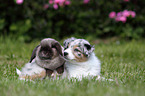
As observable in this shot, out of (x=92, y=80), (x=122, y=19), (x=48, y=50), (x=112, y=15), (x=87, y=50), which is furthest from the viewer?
(x=112, y=15)

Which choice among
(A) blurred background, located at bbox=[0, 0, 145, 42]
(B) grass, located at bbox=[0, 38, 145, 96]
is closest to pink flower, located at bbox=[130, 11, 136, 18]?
(A) blurred background, located at bbox=[0, 0, 145, 42]

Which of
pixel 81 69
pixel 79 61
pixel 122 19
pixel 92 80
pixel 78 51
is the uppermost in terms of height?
pixel 122 19

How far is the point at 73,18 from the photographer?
9.04 m

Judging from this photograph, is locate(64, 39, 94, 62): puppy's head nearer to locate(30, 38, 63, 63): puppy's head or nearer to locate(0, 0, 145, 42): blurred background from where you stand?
locate(30, 38, 63, 63): puppy's head

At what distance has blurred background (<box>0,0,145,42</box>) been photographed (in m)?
8.53

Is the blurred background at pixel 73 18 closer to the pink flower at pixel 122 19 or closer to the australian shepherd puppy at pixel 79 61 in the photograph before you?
the pink flower at pixel 122 19

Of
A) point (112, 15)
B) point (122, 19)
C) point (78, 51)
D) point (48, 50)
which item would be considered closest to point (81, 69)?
point (78, 51)

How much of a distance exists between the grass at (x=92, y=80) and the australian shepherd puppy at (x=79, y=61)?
32 cm

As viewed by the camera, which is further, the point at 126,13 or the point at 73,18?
the point at 73,18

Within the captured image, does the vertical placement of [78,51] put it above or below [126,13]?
below

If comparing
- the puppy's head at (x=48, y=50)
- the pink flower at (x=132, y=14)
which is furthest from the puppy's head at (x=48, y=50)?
the pink flower at (x=132, y=14)

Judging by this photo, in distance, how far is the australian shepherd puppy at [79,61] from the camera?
3773 millimetres

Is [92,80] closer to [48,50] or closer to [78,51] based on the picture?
[78,51]

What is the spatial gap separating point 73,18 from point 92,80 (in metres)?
5.79
